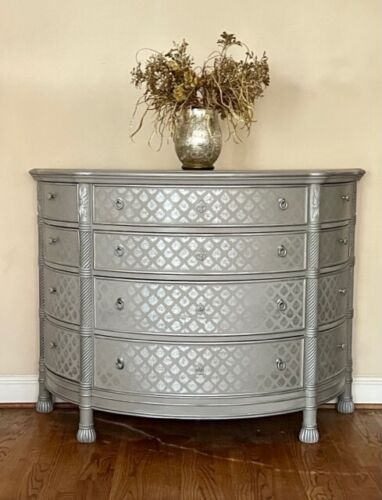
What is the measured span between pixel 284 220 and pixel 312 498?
0.96 metres

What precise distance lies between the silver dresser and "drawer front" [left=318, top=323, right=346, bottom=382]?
44mm

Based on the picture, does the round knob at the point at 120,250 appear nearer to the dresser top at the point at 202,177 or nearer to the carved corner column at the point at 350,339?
the dresser top at the point at 202,177

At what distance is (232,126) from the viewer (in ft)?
11.6

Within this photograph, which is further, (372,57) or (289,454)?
(372,57)

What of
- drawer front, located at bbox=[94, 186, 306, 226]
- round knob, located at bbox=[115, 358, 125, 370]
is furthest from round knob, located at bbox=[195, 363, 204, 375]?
drawer front, located at bbox=[94, 186, 306, 226]

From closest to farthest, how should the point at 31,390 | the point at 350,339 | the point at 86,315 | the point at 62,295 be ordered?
the point at 86,315, the point at 62,295, the point at 350,339, the point at 31,390

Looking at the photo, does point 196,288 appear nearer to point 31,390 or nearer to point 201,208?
point 201,208

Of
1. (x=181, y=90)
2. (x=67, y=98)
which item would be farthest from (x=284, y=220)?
(x=67, y=98)

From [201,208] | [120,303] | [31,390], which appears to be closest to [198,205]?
[201,208]

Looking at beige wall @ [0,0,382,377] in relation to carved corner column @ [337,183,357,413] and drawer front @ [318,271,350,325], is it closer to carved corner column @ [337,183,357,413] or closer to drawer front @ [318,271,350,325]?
carved corner column @ [337,183,357,413]

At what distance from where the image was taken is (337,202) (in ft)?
10.6

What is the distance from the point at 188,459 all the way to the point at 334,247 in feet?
3.17

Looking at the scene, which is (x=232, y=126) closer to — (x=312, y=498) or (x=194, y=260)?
(x=194, y=260)

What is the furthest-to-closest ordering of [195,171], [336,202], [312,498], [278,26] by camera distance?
[278,26] → [336,202] → [195,171] → [312,498]
